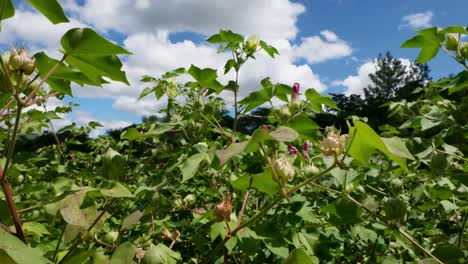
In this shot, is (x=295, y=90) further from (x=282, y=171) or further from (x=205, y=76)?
(x=282, y=171)

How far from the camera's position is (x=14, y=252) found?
771 millimetres

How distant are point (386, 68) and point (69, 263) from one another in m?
66.2

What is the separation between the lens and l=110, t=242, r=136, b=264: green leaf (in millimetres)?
1052

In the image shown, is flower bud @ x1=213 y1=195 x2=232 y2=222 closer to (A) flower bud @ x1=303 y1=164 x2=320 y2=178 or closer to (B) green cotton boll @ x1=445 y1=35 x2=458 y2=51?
(A) flower bud @ x1=303 y1=164 x2=320 y2=178

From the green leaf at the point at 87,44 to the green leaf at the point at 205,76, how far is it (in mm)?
693

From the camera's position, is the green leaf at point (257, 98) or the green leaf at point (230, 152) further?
the green leaf at point (257, 98)

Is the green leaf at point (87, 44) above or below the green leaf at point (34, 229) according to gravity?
above

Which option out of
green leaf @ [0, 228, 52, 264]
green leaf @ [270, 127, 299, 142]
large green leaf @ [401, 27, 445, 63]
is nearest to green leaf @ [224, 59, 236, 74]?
large green leaf @ [401, 27, 445, 63]

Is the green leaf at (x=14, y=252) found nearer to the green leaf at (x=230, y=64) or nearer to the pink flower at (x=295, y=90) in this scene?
the pink flower at (x=295, y=90)

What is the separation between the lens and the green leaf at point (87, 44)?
1038mm

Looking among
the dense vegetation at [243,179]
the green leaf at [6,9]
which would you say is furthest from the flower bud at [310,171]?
the green leaf at [6,9]

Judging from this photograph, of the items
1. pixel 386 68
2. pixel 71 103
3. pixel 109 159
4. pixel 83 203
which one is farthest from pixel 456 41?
pixel 386 68

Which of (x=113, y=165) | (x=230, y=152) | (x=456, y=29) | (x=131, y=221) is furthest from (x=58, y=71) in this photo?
(x=456, y=29)

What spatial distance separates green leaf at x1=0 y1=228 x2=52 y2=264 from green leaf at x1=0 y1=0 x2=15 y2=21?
1.64ft
